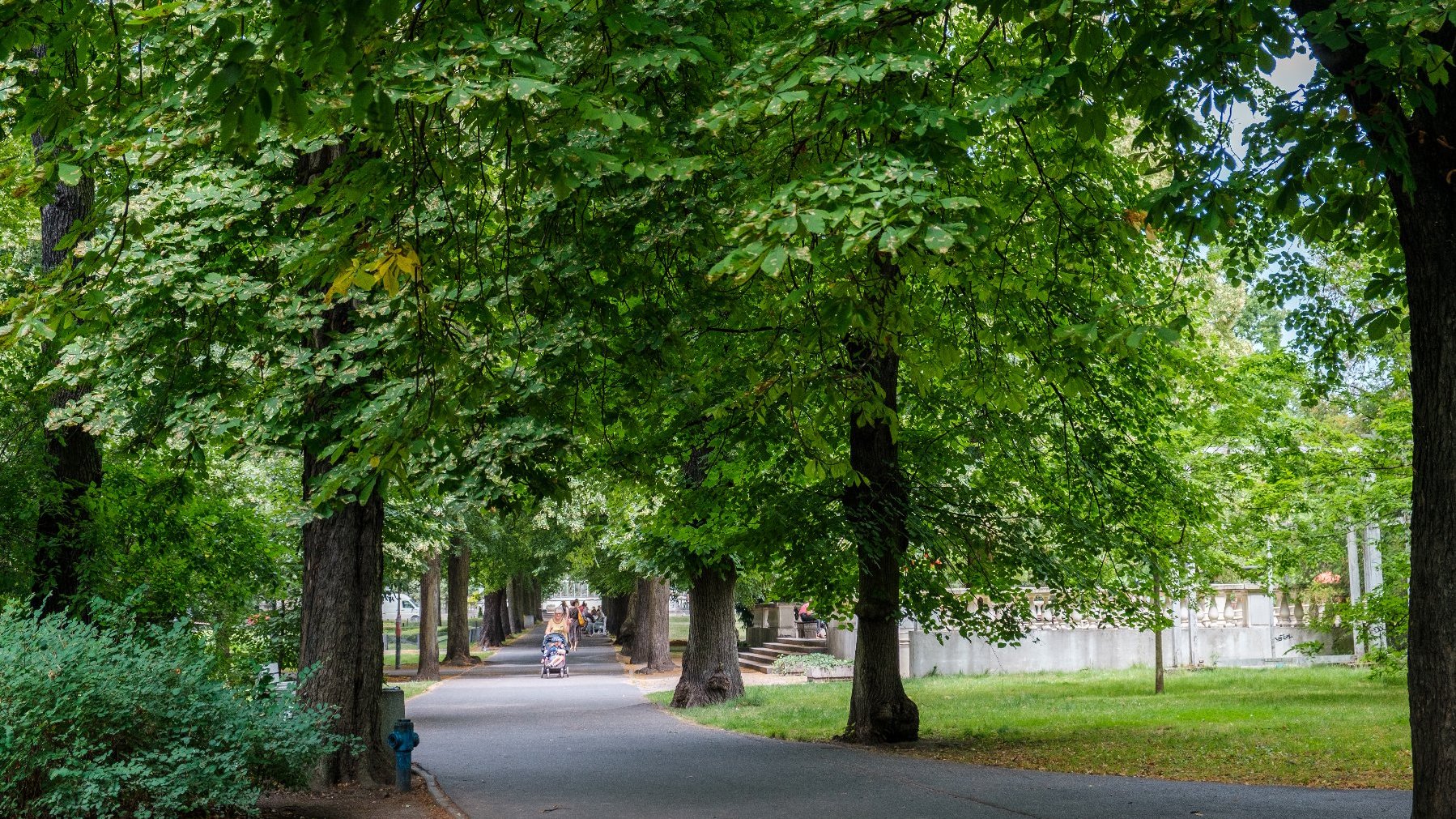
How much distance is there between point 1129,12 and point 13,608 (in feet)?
26.7

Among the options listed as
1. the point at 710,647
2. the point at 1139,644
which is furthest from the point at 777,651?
the point at 710,647

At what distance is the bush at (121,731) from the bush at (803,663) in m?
20.2

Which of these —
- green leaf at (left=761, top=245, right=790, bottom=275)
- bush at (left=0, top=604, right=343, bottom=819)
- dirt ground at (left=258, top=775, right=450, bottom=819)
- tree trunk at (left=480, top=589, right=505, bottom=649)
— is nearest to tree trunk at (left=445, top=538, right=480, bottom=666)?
tree trunk at (left=480, top=589, right=505, bottom=649)

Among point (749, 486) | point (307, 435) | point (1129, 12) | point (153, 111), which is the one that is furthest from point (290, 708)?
point (1129, 12)

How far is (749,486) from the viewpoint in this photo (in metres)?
14.3

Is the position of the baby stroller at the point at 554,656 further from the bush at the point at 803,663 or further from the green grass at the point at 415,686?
the bush at the point at 803,663

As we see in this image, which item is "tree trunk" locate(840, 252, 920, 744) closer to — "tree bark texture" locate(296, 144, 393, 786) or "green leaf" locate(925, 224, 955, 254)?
"tree bark texture" locate(296, 144, 393, 786)

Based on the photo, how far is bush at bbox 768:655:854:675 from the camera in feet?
93.2

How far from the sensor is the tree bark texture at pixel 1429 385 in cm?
638

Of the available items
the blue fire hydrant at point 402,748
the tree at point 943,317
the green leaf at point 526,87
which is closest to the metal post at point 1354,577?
the tree at point 943,317

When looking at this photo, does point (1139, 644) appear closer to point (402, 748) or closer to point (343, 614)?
point (402, 748)

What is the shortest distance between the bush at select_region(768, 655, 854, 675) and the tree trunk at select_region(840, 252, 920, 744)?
42.7ft

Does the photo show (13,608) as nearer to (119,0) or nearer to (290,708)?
(290,708)

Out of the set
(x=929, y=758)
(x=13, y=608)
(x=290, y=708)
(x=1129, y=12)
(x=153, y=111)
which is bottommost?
(x=929, y=758)
